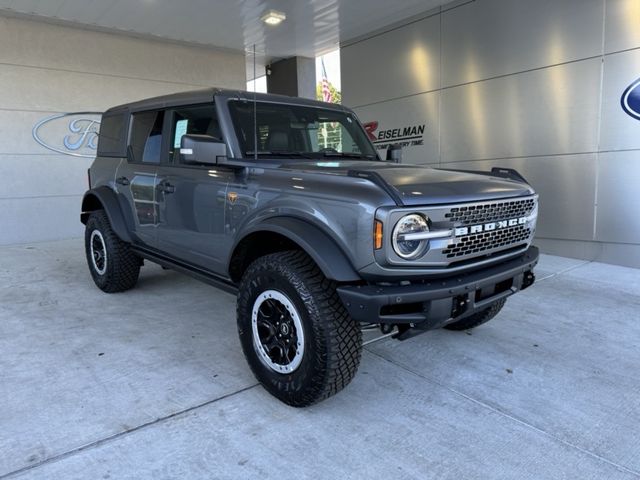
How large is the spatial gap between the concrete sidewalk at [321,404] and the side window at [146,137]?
52.3 inches

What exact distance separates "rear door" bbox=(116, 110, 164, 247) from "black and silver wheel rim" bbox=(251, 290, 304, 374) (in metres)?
1.56

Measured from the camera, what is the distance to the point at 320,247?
2240 mm

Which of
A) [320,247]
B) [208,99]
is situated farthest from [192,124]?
[320,247]

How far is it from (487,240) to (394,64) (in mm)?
6763

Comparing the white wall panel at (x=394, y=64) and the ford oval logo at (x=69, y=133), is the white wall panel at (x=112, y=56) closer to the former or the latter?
the ford oval logo at (x=69, y=133)

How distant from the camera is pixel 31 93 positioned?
810 cm

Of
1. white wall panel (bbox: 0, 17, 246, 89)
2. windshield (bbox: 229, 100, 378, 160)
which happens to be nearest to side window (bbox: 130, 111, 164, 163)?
windshield (bbox: 229, 100, 378, 160)

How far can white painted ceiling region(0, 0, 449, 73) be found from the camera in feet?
23.6

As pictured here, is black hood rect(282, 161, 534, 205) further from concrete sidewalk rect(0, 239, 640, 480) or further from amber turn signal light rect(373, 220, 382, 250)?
concrete sidewalk rect(0, 239, 640, 480)

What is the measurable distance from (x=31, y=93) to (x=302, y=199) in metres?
7.82

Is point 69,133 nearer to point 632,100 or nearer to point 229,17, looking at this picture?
point 229,17

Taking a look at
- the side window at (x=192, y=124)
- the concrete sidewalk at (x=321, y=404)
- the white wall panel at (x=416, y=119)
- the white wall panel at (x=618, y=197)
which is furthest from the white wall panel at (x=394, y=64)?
the side window at (x=192, y=124)

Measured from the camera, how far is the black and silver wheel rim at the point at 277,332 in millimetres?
2398

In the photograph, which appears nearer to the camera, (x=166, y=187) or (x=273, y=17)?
(x=166, y=187)
